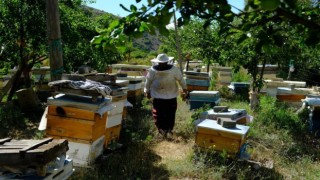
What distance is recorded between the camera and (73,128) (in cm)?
455

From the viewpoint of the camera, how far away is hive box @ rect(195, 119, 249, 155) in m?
4.86

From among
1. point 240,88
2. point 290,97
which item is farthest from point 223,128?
point 240,88

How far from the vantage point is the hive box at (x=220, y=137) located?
4863mm

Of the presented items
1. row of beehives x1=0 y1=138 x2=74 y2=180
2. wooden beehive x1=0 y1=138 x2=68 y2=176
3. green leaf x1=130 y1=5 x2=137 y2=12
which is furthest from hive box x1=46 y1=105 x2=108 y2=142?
green leaf x1=130 y1=5 x2=137 y2=12

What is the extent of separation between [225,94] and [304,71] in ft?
16.5

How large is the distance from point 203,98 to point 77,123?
3644 millimetres

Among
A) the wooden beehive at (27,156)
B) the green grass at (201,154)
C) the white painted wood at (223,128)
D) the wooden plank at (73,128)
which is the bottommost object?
the green grass at (201,154)

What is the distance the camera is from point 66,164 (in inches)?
137

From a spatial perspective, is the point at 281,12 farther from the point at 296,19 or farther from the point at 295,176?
the point at 295,176

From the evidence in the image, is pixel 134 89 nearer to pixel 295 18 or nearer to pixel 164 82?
pixel 164 82

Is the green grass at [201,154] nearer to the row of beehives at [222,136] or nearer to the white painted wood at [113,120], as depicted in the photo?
the row of beehives at [222,136]

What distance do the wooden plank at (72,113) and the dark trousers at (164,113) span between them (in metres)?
2.08

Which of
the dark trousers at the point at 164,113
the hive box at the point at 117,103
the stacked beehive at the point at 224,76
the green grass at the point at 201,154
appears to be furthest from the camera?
the stacked beehive at the point at 224,76

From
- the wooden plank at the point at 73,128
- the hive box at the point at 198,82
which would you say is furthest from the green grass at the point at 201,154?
the hive box at the point at 198,82
